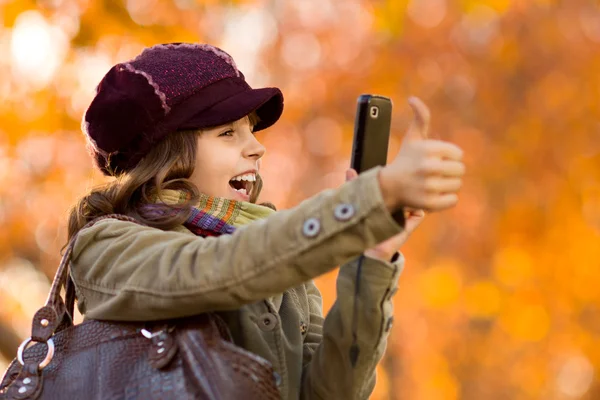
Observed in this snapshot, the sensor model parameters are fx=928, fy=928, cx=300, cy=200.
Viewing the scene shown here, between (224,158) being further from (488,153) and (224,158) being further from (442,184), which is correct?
(488,153)

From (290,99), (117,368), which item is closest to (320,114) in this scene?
(290,99)

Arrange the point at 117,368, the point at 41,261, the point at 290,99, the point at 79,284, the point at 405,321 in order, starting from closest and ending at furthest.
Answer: the point at 117,368 < the point at 79,284 < the point at 41,261 < the point at 290,99 < the point at 405,321

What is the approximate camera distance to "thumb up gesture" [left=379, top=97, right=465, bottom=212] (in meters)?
1.55

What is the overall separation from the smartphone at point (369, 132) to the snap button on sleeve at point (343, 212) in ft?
0.76

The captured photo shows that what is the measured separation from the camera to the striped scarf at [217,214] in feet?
7.16

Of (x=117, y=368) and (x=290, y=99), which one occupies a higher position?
(x=290, y=99)

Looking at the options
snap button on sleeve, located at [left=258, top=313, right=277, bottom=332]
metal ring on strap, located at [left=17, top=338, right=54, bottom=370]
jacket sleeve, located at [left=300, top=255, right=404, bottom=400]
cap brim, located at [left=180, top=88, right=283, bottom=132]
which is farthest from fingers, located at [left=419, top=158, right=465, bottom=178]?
metal ring on strap, located at [left=17, top=338, right=54, bottom=370]

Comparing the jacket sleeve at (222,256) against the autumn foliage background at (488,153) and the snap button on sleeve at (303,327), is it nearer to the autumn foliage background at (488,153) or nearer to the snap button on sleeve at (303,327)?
the snap button on sleeve at (303,327)

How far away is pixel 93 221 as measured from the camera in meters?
2.11

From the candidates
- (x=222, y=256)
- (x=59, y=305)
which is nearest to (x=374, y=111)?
(x=222, y=256)

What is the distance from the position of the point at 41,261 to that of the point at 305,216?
5.07 m

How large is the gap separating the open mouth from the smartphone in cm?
58

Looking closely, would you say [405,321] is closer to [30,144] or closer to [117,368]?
[30,144]

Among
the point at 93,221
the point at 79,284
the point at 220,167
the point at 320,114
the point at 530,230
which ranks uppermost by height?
the point at 320,114
